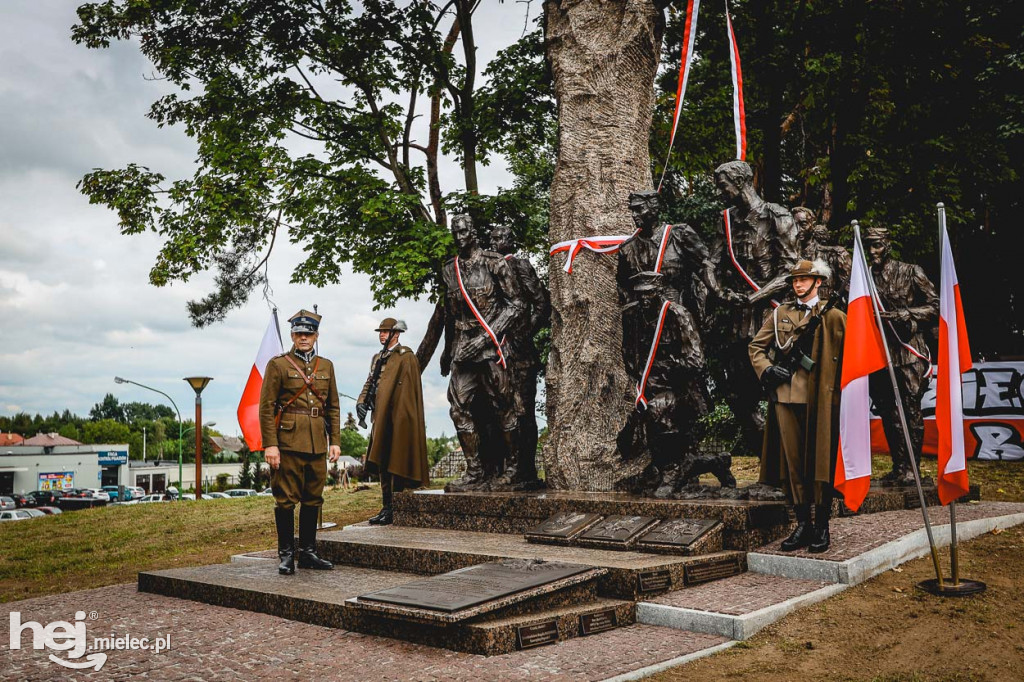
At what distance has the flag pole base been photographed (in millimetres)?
5445

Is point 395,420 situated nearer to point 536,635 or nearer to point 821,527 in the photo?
point 536,635

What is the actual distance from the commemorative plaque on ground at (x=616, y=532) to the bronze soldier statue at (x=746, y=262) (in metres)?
1.76

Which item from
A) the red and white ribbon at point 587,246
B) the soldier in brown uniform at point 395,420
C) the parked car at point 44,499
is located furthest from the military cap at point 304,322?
the parked car at point 44,499

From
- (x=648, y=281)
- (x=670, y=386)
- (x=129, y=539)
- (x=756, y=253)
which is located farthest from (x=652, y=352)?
(x=129, y=539)

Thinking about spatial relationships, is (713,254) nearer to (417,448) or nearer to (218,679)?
(417,448)

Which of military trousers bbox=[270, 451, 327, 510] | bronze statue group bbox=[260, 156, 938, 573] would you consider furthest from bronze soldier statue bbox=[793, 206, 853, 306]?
military trousers bbox=[270, 451, 327, 510]

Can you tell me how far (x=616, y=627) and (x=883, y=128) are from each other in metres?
14.2

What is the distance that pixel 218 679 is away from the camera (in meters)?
4.46

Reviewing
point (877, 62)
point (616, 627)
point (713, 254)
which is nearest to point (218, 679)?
point (616, 627)

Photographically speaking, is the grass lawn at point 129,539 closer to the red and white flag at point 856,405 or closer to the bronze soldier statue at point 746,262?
the bronze soldier statue at point 746,262

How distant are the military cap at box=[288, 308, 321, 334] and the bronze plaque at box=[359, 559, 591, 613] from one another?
2.56 metres

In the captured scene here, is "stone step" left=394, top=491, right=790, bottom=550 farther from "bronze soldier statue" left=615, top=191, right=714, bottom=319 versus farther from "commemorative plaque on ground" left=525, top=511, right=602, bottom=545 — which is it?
"bronze soldier statue" left=615, top=191, right=714, bottom=319

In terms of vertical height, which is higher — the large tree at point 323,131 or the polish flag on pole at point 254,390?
the large tree at point 323,131

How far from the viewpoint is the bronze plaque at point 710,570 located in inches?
230
